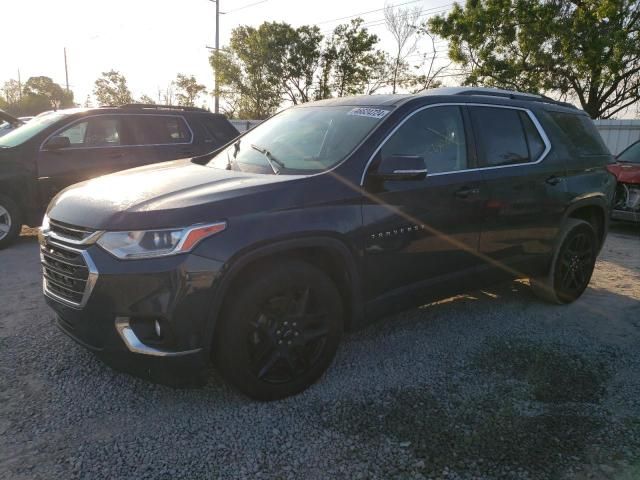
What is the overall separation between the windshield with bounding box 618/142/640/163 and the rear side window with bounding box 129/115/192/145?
752 cm

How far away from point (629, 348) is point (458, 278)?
4.77 feet

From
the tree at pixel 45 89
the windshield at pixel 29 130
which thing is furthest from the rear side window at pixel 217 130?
the tree at pixel 45 89

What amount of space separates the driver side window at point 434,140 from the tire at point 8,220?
5.19 metres

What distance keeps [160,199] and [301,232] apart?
0.76 meters

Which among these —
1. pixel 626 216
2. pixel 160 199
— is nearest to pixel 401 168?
pixel 160 199

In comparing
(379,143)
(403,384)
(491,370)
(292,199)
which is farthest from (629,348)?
(292,199)

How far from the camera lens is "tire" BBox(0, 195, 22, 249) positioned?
6.07 metres

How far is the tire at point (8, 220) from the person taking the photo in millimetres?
6074

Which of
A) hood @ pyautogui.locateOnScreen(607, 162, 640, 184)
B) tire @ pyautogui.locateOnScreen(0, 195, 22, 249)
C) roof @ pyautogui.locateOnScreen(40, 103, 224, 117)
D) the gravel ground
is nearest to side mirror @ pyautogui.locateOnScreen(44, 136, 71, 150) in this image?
roof @ pyautogui.locateOnScreen(40, 103, 224, 117)

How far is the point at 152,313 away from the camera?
238 centimetres

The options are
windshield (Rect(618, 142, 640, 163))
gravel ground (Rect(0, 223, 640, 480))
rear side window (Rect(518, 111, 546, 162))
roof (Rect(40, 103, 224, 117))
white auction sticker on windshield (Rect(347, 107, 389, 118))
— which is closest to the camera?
gravel ground (Rect(0, 223, 640, 480))

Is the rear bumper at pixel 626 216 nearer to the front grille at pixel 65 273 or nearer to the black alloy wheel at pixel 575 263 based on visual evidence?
the black alloy wheel at pixel 575 263

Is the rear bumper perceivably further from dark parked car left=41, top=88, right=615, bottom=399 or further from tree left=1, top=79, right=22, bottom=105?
tree left=1, top=79, right=22, bottom=105

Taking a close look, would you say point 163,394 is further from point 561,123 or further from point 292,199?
point 561,123
